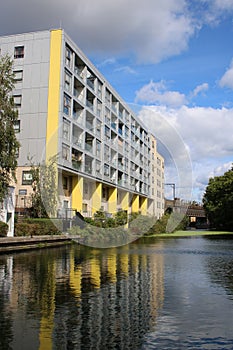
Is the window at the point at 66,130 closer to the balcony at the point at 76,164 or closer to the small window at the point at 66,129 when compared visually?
the small window at the point at 66,129

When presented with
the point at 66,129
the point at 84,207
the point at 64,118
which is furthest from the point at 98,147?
the point at 64,118

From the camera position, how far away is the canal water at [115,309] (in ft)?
19.7

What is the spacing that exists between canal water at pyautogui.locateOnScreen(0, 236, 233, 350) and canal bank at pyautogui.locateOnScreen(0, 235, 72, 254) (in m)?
9.00

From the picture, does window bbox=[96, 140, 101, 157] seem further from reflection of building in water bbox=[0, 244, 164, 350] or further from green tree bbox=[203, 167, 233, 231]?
reflection of building in water bbox=[0, 244, 164, 350]

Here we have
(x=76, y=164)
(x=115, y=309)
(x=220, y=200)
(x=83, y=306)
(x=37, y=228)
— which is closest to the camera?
(x=115, y=309)

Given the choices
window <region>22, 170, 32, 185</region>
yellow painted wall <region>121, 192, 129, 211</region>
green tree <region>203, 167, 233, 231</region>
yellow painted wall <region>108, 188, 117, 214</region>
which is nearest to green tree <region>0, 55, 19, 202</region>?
window <region>22, 170, 32, 185</region>

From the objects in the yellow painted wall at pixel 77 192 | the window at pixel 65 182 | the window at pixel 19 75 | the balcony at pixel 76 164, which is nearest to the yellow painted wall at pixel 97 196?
the yellow painted wall at pixel 77 192

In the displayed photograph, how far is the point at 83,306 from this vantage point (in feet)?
27.5

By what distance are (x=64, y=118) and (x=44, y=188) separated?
25.5 feet

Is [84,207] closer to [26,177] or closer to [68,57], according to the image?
[26,177]

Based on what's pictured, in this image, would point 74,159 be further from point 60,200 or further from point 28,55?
point 28,55

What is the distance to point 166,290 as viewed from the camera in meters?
10.6

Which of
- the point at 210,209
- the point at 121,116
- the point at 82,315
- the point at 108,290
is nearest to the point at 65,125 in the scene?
the point at 121,116

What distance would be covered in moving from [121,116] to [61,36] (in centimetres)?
2260
